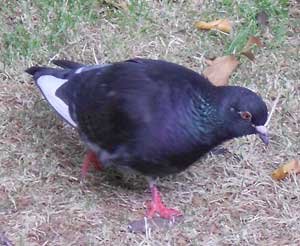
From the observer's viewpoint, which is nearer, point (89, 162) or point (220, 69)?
point (89, 162)

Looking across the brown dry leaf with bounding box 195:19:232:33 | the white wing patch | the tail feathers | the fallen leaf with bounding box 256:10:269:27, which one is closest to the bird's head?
the white wing patch

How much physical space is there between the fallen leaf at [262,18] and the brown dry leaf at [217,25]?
22 centimetres

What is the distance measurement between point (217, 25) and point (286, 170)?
1.44 metres

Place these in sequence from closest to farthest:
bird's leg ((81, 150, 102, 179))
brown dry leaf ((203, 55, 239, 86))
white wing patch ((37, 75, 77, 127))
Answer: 1. white wing patch ((37, 75, 77, 127))
2. bird's leg ((81, 150, 102, 179))
3. brown dry leaf ((203, 55, 239, 86))

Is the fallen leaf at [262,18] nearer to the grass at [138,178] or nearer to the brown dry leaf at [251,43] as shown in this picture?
the grass at [138,178]

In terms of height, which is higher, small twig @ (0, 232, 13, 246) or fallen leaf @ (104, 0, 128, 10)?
fallen leaf @ (104, 0, 128, 10)

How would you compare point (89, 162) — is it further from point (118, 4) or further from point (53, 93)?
point (118, 4)

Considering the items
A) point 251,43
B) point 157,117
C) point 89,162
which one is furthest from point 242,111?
point 251,43

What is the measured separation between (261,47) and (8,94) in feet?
5.59

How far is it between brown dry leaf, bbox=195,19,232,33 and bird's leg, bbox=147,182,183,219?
164 centimetres

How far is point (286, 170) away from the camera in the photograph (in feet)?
16.8

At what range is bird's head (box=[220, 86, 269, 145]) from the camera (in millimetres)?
4562

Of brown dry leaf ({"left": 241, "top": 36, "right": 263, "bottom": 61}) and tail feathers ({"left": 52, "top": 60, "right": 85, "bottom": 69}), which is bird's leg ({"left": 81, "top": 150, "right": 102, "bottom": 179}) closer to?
tail feathers ({"left": 52, "top": 60, "right": 85, "bottom": 69})

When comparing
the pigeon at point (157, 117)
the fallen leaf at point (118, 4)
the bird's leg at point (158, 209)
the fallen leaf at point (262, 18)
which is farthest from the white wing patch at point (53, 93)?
the fallen leaf at point (262, 18)
